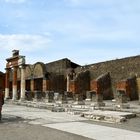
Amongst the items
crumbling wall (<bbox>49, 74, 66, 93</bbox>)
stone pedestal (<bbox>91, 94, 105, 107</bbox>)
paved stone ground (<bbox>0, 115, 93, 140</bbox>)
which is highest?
crumbling wall (<bbox>49, 74, 66, 93</bbox>)

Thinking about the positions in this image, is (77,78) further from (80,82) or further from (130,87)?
(130,87)

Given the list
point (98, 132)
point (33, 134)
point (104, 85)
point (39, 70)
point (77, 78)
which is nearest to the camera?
point (33, 134)

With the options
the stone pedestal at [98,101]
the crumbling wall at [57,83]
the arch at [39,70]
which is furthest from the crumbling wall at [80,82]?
the stone pedestal at [98,101]

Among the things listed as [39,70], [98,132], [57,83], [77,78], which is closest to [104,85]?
[77,78]

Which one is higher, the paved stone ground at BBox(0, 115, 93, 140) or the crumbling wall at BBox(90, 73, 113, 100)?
the crumbling wall at BBox(90, 73, 113, 100)

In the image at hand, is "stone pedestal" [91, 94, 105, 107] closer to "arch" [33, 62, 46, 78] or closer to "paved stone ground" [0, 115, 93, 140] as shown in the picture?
"paved stone ground" [0, 115, 93, 140]

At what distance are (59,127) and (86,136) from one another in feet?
7.00

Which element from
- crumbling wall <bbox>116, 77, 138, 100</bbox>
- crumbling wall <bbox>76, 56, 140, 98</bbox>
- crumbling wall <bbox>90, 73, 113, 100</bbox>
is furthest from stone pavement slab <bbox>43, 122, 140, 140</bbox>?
crumbling wall <bbox>90, 73, 113, 100</bbox>

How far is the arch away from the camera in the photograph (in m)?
37.4

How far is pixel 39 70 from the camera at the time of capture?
38.1 meters

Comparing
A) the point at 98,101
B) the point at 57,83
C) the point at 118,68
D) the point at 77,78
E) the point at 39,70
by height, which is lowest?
the point at 98,101

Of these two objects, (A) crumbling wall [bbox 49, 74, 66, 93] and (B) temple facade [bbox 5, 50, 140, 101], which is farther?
(A) crumbling wall [bbox 49, 74, 66, 93]

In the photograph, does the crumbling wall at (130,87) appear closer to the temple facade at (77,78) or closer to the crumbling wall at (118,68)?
the temple facade at (77,78)

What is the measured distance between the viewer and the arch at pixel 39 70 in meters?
37.4
